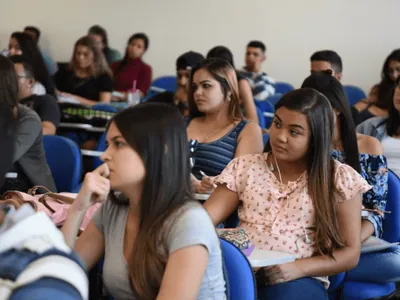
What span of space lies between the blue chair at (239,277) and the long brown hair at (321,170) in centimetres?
58

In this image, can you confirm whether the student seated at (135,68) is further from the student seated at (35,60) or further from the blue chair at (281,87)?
the student seated at (35,60)

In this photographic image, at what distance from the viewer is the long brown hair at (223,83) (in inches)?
141

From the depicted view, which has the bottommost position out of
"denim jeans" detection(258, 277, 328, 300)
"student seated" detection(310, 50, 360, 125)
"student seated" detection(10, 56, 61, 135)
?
"denim jeans" detection(258, 277, 328, 300)

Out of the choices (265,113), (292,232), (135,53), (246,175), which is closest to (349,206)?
(292,232)

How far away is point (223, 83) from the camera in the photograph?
142 inches

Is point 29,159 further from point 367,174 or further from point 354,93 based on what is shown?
point 354,93

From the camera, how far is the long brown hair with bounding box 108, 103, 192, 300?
1.84m

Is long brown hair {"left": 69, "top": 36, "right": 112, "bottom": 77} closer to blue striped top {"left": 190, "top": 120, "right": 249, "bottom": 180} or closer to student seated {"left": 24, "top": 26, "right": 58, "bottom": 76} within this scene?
student seated {"left": 24, "top": 26, "right": 58, "bottom": 76}

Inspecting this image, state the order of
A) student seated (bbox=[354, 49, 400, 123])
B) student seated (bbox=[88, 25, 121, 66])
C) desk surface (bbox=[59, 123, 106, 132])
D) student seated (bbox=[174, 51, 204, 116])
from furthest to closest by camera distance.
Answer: student seated (bbox=[88, 25, 121, 66])
desk surface (bbox=[59, 123, 106, 132])
student seated (bbox=[354, 49, 400, 123])
student seated (bbox=[174, 51, 204, 116])

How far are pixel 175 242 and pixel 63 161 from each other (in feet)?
7.05

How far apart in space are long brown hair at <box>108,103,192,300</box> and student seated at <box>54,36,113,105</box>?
4527 mm

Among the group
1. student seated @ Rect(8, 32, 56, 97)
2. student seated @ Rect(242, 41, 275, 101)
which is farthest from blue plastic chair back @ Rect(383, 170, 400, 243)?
student seated @ Rect(242, 41, 275, 101)

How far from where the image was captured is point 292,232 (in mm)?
2496

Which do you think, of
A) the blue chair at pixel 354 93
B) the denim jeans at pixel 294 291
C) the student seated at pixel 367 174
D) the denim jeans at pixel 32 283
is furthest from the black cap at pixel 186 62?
the denim jeans at pixel 32 283
